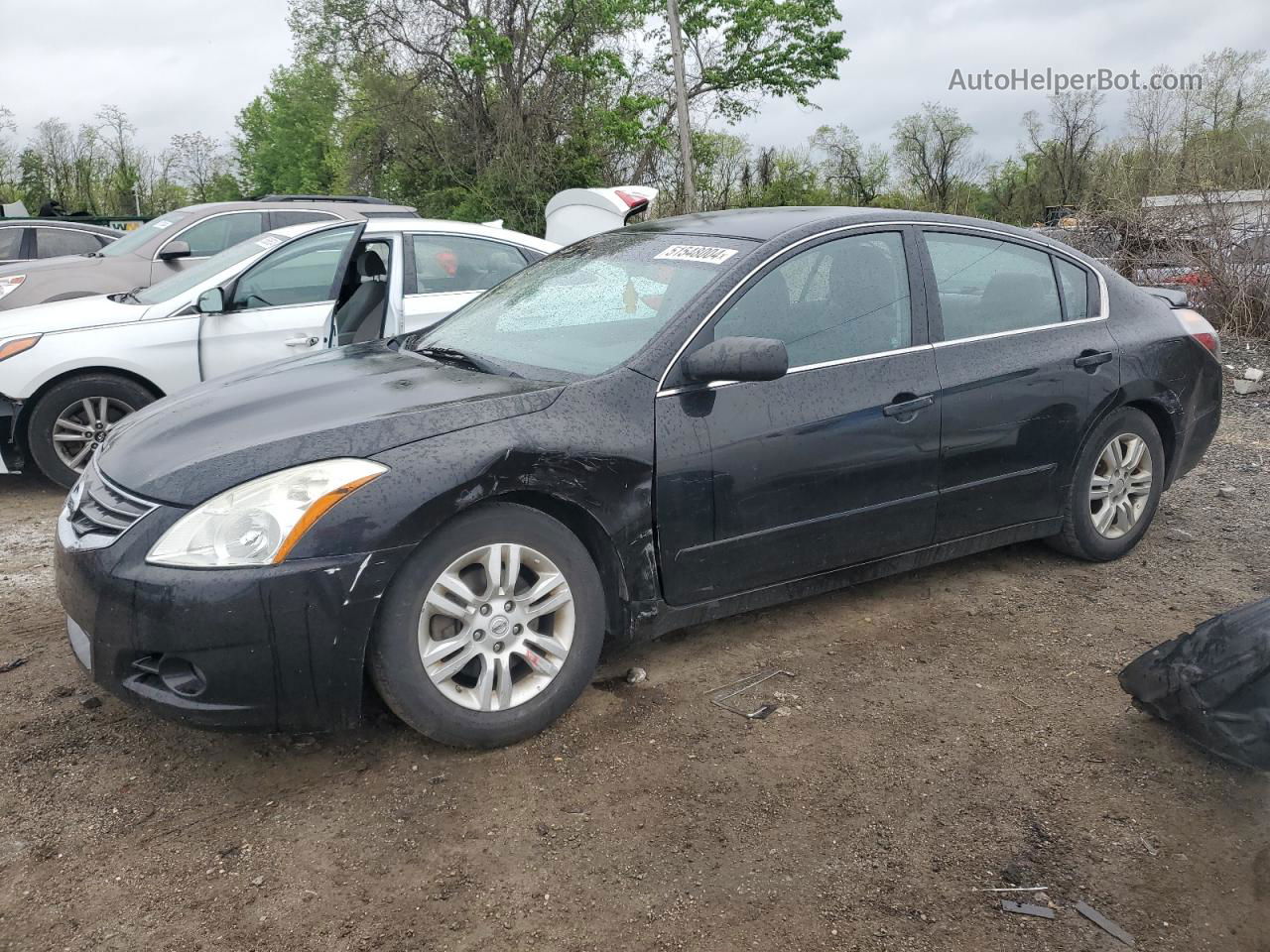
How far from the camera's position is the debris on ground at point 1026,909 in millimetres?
2486

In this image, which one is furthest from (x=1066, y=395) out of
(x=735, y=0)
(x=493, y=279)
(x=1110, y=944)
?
(x=735, y=0)

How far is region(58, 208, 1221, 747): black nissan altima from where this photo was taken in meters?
2.83

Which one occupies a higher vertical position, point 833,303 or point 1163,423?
point 833,303

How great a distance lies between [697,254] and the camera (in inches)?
154

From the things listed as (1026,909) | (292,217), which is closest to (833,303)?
(1026,909)

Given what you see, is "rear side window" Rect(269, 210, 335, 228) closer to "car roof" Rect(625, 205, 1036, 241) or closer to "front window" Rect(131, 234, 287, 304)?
"front window" Rect(131, 234, 287, 304)

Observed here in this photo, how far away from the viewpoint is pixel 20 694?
358cm

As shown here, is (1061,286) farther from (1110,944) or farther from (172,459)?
(172,459)

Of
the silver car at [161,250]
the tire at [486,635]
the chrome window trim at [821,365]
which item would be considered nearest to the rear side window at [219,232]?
the silver car at [161,250]

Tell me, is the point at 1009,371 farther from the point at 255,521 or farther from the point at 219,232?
the point at 219,232

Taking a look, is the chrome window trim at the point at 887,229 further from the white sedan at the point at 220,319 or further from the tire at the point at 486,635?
the white sedan at the point at 220,319

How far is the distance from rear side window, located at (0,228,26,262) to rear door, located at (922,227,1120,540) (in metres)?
11.3

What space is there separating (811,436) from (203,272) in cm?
474

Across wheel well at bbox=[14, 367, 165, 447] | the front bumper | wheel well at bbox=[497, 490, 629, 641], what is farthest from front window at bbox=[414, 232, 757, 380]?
wheel well at bbox=[14, 367, 165, 447]
